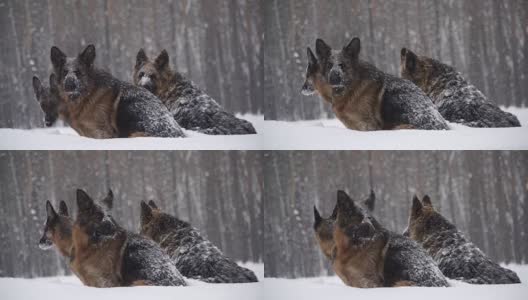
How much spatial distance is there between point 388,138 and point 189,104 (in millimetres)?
1012

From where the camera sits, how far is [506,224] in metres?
4.45

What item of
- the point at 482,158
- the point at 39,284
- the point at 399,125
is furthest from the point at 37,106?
the point at 482,158

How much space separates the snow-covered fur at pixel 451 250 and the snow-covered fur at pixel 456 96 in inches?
Answer: 18.0

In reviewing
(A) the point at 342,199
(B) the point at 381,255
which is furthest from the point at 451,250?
(A) the point at 342,199

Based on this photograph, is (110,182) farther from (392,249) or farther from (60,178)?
(392,249)

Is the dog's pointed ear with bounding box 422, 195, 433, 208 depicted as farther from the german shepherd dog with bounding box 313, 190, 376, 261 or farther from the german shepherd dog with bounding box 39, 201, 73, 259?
the german shepherd dog with bounding box 39, 201, 73, 259

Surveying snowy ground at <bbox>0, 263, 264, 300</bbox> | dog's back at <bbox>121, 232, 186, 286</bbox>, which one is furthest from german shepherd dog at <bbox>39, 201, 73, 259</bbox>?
dog's back at <bbox>121, 232, 186, 286</bbox>

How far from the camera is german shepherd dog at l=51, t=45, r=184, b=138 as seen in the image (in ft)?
14.4

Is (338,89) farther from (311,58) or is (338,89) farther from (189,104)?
(189,104)

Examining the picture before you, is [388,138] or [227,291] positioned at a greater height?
[388,138]

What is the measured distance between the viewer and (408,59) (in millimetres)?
4480

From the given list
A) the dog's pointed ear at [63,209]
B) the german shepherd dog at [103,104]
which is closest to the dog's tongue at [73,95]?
the german shepherd dog at [103,104]

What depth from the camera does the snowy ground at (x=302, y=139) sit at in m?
4.41

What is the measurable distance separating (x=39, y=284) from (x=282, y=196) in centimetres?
128
